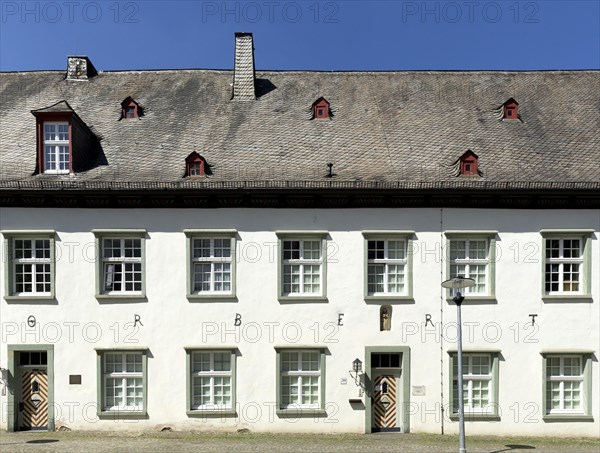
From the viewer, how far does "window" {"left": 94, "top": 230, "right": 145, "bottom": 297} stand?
1361cm

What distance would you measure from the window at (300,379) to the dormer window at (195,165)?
222 inches

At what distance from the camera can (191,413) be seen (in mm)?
13453

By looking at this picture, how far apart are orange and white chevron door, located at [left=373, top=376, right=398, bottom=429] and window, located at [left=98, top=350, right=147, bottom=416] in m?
6.58

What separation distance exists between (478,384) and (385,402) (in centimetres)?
267

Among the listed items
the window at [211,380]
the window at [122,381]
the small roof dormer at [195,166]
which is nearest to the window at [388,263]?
the window at [211,380]

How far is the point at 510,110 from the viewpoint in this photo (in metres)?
16.3

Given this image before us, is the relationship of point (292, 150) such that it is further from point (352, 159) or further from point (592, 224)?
point (592, 224)

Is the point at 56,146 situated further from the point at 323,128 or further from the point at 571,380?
the point at 571,380

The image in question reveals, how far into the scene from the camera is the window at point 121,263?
1361 cm

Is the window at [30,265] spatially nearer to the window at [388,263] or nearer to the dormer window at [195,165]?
the dormer window at [195,165]

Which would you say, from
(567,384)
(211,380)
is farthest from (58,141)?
(567,384)

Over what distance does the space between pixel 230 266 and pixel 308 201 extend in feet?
9.43

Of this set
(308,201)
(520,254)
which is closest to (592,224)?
(520,254)

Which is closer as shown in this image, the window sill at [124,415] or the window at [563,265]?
the window sill at [124,415]
